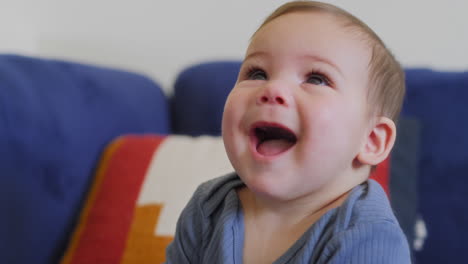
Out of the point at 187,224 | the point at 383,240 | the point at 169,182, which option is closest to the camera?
the point at 383,240

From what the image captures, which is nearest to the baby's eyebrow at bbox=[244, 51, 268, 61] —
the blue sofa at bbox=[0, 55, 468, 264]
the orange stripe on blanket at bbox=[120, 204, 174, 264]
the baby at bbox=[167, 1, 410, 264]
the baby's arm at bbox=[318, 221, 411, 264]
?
the baby at bbox=[167, 1, 410, 264]

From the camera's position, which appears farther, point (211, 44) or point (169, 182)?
point (211, 44)

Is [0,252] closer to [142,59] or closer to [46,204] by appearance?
[46,204]

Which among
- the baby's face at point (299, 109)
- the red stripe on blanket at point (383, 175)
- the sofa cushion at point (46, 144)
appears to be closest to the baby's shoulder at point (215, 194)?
the baby's face at point (299, 109)

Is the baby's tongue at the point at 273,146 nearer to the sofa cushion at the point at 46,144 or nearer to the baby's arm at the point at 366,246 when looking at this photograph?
the baby's arm at the point at 366,246

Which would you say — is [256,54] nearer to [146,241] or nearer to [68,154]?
[146,241]

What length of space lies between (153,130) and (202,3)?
1.35ft

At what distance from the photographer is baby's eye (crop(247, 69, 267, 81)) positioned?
55 centimetres

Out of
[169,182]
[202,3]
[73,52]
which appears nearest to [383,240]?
[169,182]

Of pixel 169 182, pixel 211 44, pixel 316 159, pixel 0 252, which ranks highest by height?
pixel 316 159

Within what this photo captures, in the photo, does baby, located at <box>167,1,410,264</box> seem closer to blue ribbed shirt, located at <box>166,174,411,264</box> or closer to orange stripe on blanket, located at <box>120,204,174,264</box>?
blue ribbed shirt, located at <box>166,174,411,264</box>

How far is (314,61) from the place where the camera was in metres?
0.52

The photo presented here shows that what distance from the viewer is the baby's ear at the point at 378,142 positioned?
56 centimetres

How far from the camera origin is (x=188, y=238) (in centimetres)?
63
